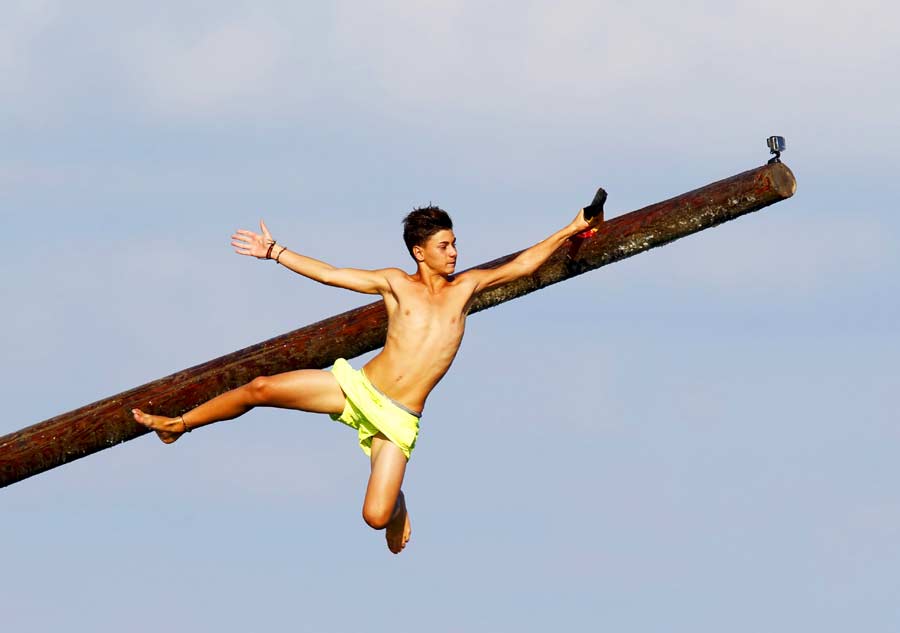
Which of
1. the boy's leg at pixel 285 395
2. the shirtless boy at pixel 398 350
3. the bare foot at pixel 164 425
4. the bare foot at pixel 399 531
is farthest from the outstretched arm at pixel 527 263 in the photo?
the bare foot at pixel 164 425

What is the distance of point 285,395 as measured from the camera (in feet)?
56.1

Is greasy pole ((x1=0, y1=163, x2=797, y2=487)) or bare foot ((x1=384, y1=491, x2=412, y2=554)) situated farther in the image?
greasy pole ((x1=0, y1=163, x2=797, y2=487))

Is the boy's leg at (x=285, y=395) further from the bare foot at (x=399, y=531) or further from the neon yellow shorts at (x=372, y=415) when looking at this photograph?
the bare foot at (x=399, y=531)

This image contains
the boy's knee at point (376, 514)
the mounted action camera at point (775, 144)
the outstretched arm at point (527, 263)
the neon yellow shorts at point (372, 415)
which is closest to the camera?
the boy's knee at point (376, 514)

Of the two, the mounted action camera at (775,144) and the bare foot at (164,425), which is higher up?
the mounted action camera at (775,144)

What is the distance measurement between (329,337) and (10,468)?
2.47 meters

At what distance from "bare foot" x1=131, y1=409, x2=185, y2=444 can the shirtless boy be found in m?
0.90

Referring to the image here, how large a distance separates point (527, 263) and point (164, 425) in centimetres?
285

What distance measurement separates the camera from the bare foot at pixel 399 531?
17.2m

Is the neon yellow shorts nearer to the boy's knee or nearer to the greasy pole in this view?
the boy's knee

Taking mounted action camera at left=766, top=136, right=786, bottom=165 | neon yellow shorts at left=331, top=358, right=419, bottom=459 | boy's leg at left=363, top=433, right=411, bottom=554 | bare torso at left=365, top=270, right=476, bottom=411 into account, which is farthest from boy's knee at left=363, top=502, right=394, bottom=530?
mounted action camera at left=766, top=136, right=786, bottom=165

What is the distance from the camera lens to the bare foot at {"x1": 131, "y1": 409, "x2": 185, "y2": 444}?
704 inches

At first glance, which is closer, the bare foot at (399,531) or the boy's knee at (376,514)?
the boy's knee at (376,514)

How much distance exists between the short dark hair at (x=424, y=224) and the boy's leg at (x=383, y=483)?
131cm
